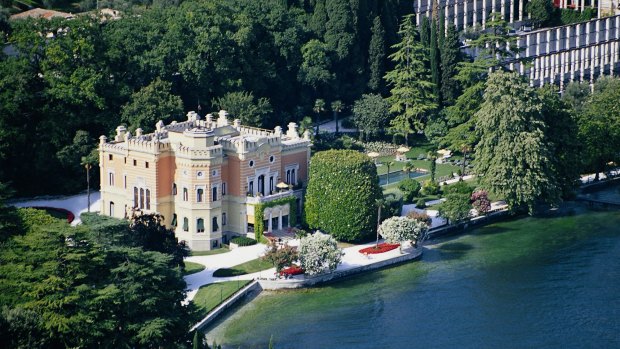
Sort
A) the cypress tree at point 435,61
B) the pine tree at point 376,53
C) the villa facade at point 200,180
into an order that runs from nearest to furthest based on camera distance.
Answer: the villa facade at point 200,180 < the cypress tree at point 435,61 < the pine tree at point 376,53

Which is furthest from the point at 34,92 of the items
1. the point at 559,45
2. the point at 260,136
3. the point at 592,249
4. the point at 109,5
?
the point at 559,45

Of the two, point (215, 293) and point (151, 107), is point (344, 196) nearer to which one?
point (215, 293)

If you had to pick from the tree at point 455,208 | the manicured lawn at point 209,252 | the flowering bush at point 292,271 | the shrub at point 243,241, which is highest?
the tree at point 455,208

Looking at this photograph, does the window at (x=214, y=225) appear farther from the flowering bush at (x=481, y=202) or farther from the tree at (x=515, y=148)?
the tree at (x=515, y=148)

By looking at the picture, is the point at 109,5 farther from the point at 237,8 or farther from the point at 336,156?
the point at 336,156

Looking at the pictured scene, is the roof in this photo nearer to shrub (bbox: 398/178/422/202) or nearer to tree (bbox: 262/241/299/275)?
shrub (bbox: 398/178/422/202)

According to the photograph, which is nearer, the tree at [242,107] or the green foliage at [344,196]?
the green foliage at [344,196]

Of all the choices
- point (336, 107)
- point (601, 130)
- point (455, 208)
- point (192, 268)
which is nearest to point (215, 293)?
point (192, 268)

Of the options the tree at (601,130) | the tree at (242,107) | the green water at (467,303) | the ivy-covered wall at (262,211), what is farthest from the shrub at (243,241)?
the tree at (601,130)
